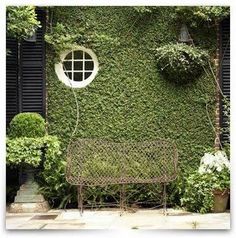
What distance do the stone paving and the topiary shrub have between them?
96 centimetres

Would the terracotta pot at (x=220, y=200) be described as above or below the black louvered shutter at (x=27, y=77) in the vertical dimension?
below

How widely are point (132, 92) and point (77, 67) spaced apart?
0.82m

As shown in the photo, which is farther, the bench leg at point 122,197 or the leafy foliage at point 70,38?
the leafy foliage at point 70,38

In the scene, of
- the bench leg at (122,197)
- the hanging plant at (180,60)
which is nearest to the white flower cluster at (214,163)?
Answer: the bench leg at (122,197)

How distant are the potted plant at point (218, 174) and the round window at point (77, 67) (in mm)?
1865

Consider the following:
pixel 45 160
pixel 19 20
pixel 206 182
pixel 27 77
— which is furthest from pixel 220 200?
pixel 19 20

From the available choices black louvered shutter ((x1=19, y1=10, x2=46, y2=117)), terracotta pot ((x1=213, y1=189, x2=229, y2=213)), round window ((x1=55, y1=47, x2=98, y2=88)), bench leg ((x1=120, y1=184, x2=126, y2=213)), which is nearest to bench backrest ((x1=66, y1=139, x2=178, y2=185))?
bench leg ((x1=120, y1=184, x2=126, y2=213))

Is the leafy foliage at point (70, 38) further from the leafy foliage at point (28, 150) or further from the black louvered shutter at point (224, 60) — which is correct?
the black louvered shutter at point (224, 60)

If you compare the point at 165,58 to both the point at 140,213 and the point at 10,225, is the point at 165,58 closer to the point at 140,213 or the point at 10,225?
the point at 140,213

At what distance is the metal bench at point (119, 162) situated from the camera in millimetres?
6445

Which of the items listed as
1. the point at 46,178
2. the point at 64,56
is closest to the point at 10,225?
the point at 46,178

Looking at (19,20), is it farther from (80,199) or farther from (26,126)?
(80,199)

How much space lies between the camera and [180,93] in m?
7.05

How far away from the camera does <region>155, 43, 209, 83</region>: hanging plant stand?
22.3ft
